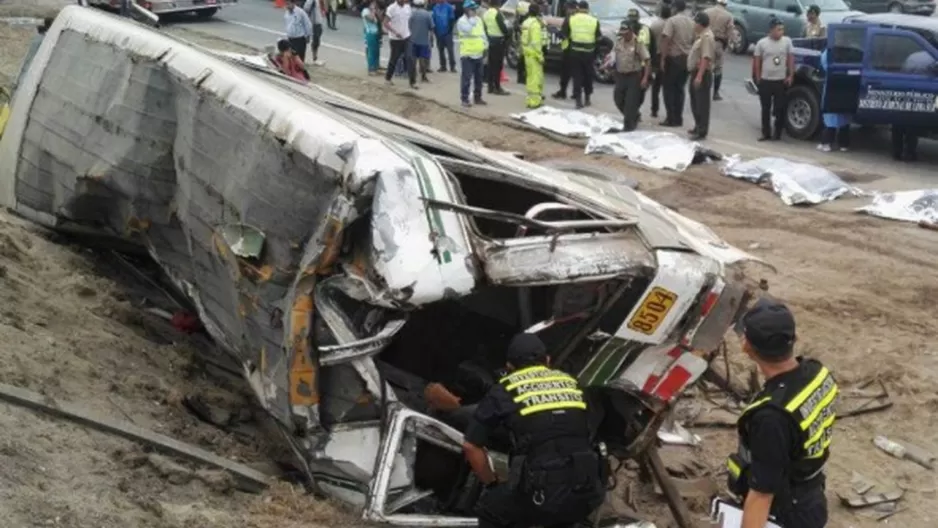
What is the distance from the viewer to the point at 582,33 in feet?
51.9

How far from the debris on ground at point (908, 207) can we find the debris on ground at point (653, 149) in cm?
219

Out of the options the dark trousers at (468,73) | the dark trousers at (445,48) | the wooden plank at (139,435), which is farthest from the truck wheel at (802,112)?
the wooden plank at (139,435)

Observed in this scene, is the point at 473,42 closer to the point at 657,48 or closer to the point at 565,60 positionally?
the point at 565,60

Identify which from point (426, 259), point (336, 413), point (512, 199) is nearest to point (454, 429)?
point (336, 413)

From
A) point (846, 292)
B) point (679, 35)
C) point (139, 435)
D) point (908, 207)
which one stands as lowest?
point (846, 292)

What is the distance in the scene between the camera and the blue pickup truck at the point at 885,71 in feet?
42.8

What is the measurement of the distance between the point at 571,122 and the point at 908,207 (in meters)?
4.74

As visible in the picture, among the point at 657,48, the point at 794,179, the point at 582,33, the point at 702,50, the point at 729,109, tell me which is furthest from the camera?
the point at 729,109

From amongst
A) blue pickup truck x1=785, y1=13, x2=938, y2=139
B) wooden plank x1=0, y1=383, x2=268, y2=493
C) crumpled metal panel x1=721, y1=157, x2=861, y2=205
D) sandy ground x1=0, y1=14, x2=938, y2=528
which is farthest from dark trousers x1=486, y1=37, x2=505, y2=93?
wooden plank x1=0, y1=383, x2=268, y2=493

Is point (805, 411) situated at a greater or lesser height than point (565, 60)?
greater

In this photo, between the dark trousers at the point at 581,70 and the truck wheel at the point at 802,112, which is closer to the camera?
the truck wheel at the point at 802,112

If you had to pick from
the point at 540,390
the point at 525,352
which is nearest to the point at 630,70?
the point at 525,352

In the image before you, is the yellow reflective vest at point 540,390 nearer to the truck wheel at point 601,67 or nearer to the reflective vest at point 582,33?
the reflective vest at point 582,33

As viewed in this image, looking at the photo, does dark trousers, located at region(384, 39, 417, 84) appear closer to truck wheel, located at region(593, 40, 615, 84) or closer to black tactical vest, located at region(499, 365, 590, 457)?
truck wheel, located at region(593, 40, 615, 84)
